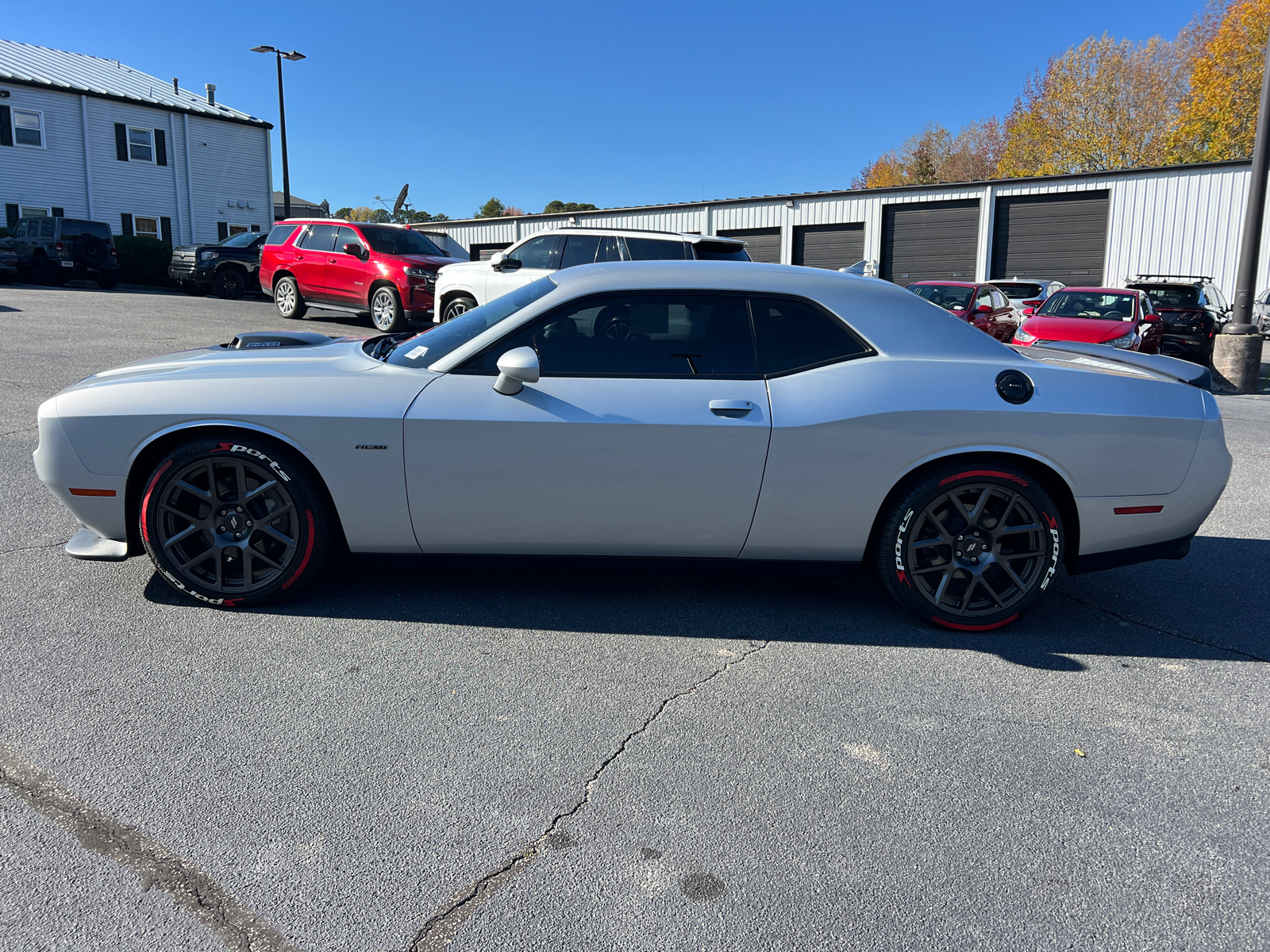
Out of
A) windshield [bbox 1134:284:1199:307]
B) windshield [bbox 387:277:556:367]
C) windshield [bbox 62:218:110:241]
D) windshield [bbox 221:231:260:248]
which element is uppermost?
windshield [bbox 62:218:110:241]

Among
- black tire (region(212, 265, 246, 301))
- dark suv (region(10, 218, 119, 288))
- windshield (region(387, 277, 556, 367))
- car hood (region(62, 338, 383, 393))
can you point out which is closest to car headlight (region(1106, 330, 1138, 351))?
windshield (region(387, 277, 556, 367))

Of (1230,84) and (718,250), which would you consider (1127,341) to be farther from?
(1230,84)

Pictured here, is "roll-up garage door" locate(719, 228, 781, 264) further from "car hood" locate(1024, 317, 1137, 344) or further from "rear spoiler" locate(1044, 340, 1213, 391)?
"rear spoiler" locate(1044, 340, 1213, 391)

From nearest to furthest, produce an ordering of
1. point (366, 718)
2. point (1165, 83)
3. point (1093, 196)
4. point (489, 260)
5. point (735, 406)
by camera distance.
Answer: point (366, 718)
point (735, 406)
point (489, 260)
point (1093, 196)
point (1165, 83)

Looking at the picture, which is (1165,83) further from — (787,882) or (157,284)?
(787,882)

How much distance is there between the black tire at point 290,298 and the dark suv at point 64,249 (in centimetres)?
1024

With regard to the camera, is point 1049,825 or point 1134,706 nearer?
point 1049,825

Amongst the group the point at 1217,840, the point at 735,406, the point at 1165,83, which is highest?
the point at 1165,83

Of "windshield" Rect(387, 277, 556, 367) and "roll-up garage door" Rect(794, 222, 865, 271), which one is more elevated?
"roll-up garage door" Rect(794, 222, 865, 271)

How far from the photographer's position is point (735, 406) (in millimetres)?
3553

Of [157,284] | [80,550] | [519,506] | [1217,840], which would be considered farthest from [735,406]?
[157,284]

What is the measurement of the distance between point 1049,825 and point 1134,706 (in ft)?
3.17

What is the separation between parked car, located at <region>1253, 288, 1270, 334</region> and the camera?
854 inches

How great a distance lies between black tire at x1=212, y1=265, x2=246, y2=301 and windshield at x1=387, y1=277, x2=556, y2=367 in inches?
803
